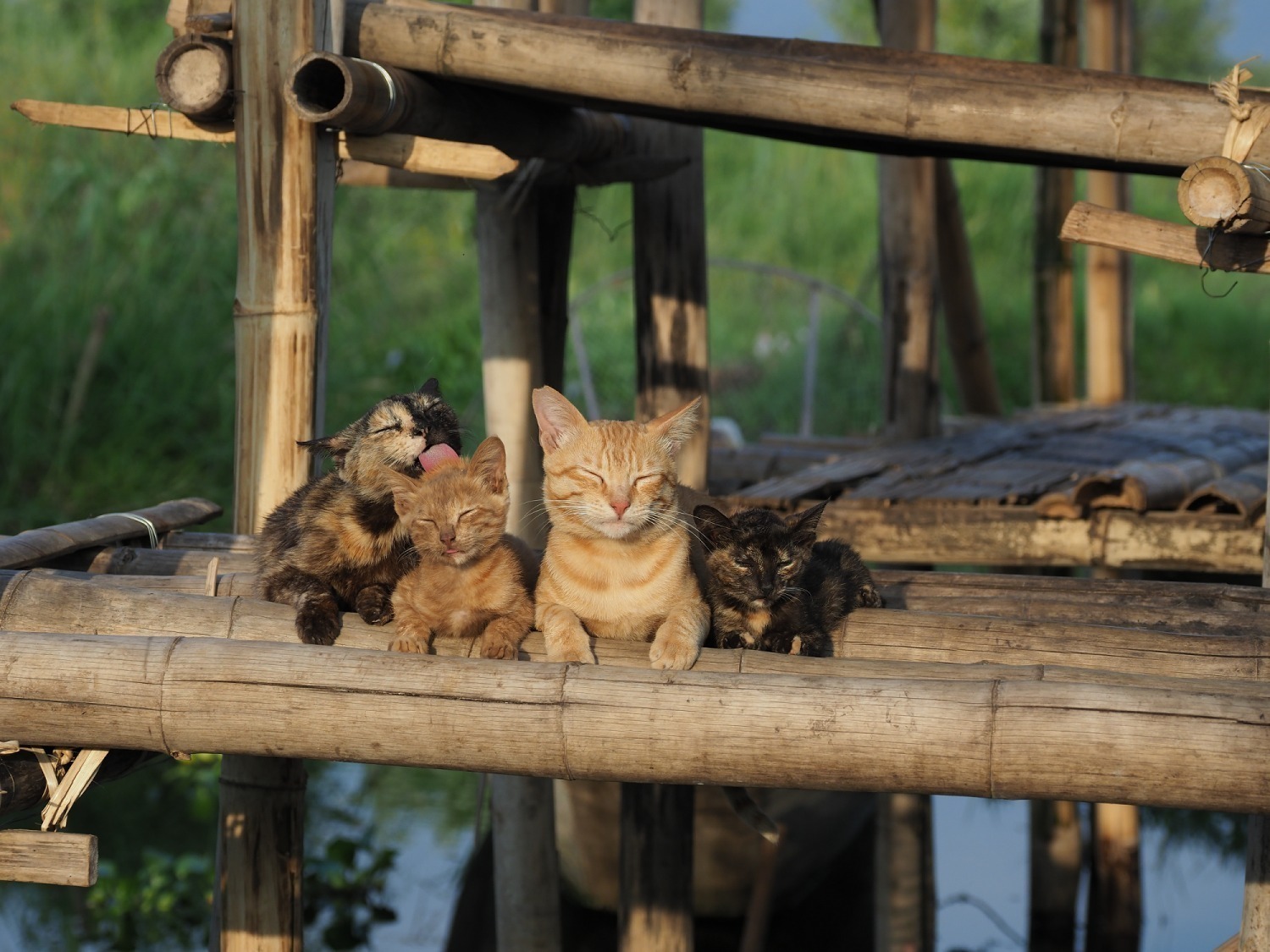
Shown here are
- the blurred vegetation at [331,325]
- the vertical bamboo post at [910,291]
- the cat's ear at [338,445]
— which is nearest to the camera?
the cat's ear at [338,445]

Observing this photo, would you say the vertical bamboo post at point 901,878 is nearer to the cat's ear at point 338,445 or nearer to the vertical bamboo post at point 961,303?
the vertical bamboo post at point 961,303

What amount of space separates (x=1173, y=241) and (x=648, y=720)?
2028mm

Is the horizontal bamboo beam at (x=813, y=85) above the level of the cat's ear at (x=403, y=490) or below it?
above

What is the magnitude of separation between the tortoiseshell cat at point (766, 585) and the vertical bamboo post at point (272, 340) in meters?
1.66

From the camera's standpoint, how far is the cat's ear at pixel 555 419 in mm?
4051

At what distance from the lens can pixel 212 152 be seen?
1319 centimetres

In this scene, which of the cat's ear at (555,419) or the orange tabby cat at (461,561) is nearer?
the orange tabby cat at (461,561)

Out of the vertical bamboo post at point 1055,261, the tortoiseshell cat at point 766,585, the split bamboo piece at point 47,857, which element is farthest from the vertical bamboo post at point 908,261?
the split bamboo piece at point 47,857

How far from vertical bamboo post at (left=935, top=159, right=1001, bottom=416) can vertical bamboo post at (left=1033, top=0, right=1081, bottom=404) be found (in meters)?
0.82

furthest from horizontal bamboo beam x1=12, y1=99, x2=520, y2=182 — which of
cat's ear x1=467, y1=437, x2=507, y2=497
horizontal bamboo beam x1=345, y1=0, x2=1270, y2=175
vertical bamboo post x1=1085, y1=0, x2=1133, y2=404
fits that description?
vertical bamboo post x1=1085, y1=0, x2=1133, y2=404

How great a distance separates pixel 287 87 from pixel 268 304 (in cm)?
73

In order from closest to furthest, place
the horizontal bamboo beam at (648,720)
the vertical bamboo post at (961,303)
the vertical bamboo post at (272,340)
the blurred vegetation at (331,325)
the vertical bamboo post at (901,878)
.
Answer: the horizontal bamboo beam at (648,720) → the vertical bamboo post at (272,340) → the vertical bamboo post at (901,878) → the vertical bamboo post at (961,303) → the blurred vegetation at (331,325)

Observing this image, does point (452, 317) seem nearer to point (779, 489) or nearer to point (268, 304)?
point (779, 489)

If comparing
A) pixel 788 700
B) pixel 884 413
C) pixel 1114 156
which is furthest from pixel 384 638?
pixel 884 413
